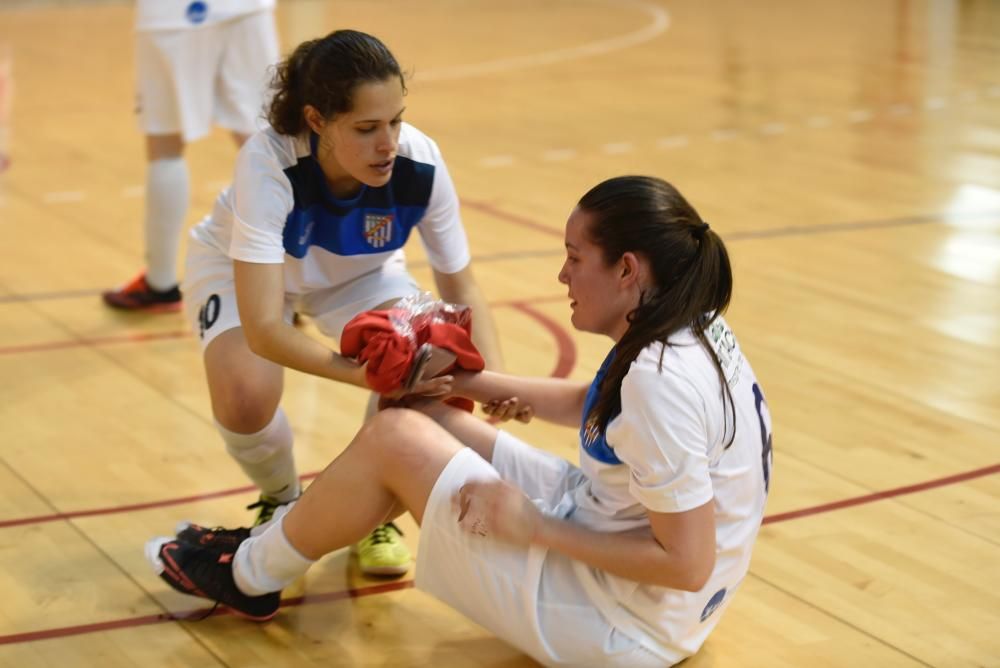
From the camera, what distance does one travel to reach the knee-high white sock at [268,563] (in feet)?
7.78

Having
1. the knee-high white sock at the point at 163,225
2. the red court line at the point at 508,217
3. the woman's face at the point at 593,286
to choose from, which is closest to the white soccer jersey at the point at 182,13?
the knee-high white sock at the point at 163,225

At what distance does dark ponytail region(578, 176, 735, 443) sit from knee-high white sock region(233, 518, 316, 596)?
616 millimetres

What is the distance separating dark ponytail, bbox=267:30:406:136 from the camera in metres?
2.46

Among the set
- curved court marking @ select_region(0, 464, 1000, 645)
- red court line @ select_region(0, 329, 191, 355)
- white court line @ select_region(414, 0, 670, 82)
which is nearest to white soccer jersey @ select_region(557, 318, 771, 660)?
curved court marking @ select_region(0, 464, 1000, 645)

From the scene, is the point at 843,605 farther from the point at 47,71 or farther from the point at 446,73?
the point at 47,71

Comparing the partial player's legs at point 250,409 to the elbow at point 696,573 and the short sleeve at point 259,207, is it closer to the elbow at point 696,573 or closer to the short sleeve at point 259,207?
the short sleeve at point 259,207

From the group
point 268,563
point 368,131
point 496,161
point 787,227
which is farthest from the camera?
point 496,161

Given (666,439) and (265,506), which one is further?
(265,506)

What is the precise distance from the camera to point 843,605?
2.59 meters

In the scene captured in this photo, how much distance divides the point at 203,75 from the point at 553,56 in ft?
18.4

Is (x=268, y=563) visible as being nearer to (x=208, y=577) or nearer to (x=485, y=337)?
(x=208, y=577)

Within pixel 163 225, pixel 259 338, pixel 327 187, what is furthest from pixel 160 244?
pixel 259 338

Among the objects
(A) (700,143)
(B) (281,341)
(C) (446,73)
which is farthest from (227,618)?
(C) (446,73)

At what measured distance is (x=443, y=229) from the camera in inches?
112
